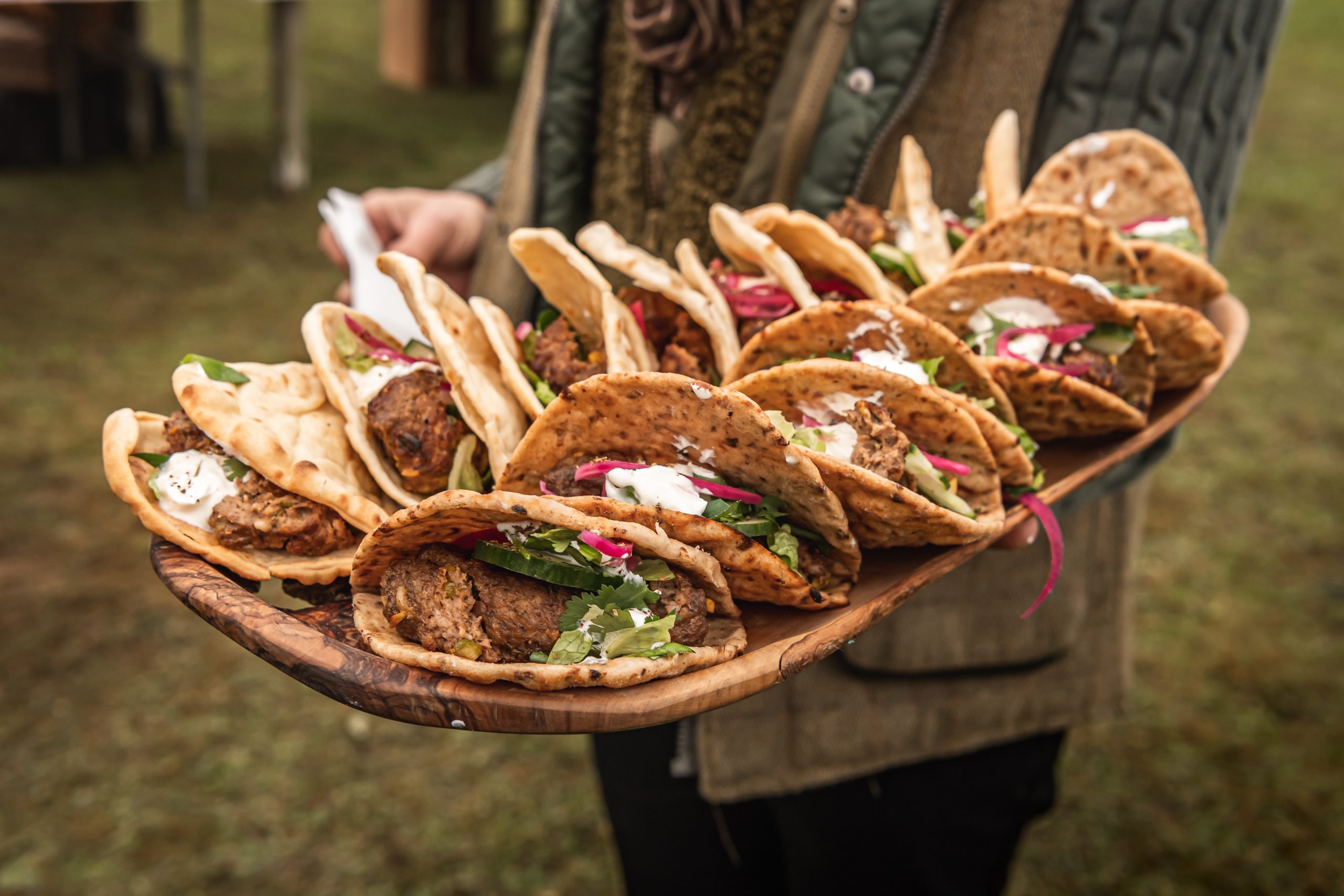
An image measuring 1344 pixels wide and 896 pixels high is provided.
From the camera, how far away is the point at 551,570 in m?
1.28

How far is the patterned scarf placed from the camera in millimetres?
2094

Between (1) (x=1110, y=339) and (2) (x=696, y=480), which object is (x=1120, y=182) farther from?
(2) (x=696, y=480)

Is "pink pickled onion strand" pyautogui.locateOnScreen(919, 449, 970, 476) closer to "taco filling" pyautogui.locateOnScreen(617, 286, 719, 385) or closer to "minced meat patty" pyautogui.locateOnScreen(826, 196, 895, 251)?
"taco filling" pyautogui.locateOnScreen(617, 286, 719, 385)

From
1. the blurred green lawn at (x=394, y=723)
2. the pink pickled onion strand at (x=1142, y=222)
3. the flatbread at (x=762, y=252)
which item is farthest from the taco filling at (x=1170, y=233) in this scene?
the blurred green lawn at (x=394, y=723)

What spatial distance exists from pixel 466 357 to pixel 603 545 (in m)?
0.54

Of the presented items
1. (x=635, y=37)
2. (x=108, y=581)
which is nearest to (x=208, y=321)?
(x=108, y=581)

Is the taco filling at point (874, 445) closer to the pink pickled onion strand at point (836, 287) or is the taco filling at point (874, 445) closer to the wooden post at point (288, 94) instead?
the pink pickled onion strand at point (836, 287)

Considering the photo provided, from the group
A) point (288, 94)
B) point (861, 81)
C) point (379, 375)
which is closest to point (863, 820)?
point (379, 375)

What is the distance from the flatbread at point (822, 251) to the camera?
68.8 inches

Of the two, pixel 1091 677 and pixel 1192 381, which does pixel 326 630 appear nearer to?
pixel 1192 381

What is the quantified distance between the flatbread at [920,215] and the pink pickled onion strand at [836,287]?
125 millimetres

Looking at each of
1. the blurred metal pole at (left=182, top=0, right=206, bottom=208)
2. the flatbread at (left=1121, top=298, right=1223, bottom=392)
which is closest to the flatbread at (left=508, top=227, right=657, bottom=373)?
the flatbread at (left=1121, top=298, right=1223, bottom=392)

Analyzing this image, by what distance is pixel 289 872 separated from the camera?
3.37 meters

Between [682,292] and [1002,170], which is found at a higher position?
[1002,170]
